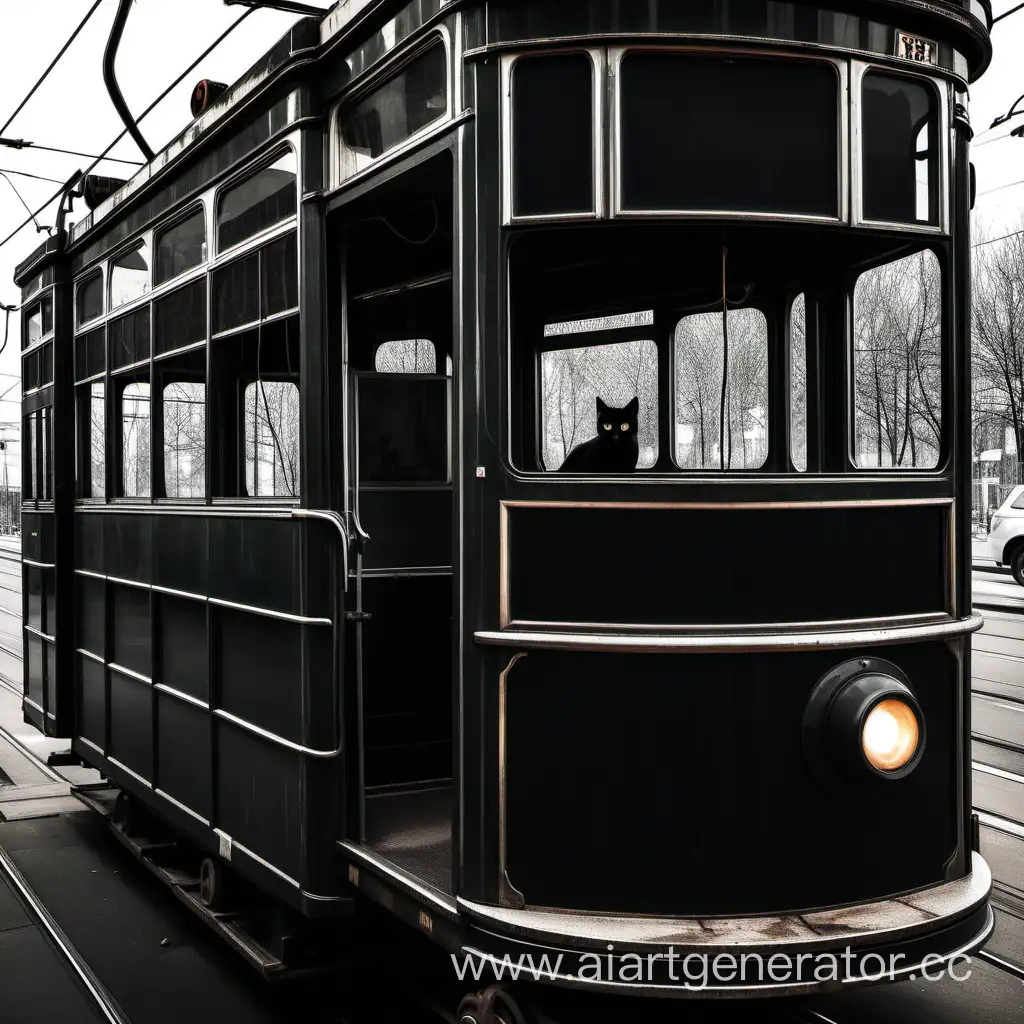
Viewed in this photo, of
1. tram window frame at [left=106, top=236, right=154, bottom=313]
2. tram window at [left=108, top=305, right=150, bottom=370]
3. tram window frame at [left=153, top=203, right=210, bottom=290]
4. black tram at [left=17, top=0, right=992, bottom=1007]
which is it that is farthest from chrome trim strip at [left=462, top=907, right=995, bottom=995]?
tram window frame at [left=106, top=236, right=154, bottom=313]

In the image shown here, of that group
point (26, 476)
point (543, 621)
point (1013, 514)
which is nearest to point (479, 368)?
point (543, 621)

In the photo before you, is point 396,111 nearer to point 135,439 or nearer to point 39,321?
point 135,439

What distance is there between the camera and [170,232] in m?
5.39

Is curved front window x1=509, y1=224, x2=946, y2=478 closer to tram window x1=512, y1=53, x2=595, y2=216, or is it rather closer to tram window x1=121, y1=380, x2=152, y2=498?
tram window x1=512, y1=53, x2=595, y2=216

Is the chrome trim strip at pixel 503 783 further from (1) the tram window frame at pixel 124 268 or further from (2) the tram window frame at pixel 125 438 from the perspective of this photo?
(1) the tram window frame at pixel 124 268

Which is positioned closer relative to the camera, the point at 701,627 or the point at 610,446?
the point at 701,627

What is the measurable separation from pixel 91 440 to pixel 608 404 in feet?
13.4

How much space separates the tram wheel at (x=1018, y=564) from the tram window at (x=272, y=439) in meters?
16.6

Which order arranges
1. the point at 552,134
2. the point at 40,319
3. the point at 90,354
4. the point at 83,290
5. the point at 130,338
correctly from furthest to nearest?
the point at 40,319 → the point at 83,290 → the point at 90,354 → the point at 130,338 → the point at 552,134

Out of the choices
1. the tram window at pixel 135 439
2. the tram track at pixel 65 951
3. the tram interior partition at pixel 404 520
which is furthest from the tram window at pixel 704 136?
the tram track at pixel 65 951

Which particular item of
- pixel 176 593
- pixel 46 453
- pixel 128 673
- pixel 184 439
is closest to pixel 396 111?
pixel 184 439

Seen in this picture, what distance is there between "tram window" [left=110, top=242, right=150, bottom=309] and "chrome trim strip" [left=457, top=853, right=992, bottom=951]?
3622mm

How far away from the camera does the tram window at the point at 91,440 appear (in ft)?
21.5

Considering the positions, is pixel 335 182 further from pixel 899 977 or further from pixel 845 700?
pixel 899 977
